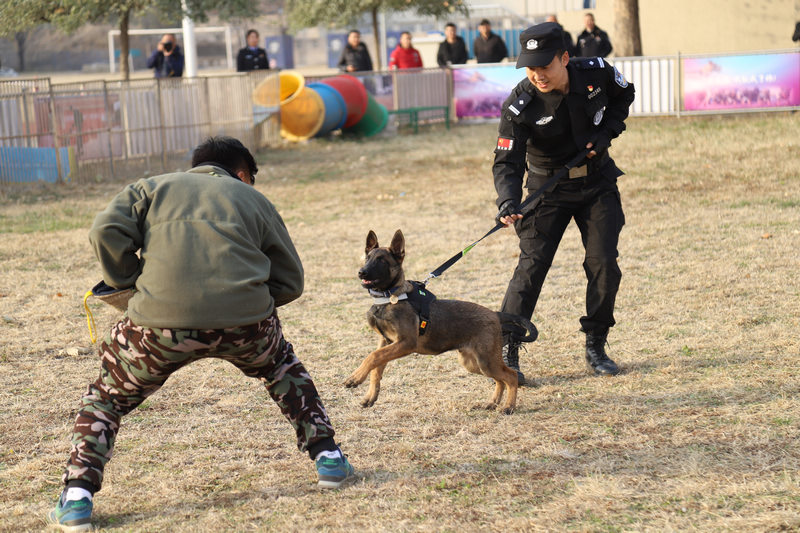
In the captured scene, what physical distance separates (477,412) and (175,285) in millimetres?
2252

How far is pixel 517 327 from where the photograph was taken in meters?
5.57

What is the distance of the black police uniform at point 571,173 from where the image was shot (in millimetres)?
5422

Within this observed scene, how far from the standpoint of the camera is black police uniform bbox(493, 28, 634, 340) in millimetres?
5422

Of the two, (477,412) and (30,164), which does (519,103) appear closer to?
(477,412)

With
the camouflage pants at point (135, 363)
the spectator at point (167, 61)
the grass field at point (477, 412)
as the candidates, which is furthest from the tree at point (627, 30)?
the camouflage pants at point (135, 363)

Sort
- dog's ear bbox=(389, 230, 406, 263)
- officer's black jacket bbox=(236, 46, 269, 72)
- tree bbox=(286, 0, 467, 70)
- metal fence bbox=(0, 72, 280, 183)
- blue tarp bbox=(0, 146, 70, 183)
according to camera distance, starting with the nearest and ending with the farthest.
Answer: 1. dog's ear bbox=(389, 230, 406, 263)
2. metal fence bbox=(0, 72, 280, 183)
3. blue tarp bbox=(0, 146, 70, 183)
4. officer's black jacket bbox=(236, 46, 269, 72)
5. tree bbox=(286, 0, 467, 70)

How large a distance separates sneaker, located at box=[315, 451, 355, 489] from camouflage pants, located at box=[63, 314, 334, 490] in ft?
1.70

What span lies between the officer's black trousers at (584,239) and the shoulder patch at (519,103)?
1.76 feet

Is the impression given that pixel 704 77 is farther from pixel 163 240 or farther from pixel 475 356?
pixel 163 240

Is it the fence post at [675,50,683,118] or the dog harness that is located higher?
the fence post at [675,50,683,118]

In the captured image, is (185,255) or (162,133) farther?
(162,133)

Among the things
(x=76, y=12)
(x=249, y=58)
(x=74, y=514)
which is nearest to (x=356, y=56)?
(x=249, y=58)

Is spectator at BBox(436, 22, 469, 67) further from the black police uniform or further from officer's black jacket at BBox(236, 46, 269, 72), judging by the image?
the black police uniform

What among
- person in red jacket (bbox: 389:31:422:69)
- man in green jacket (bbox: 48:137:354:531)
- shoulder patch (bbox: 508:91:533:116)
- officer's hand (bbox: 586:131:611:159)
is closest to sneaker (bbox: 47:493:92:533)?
man in green jacket (bbox: 48:137:354:531)
